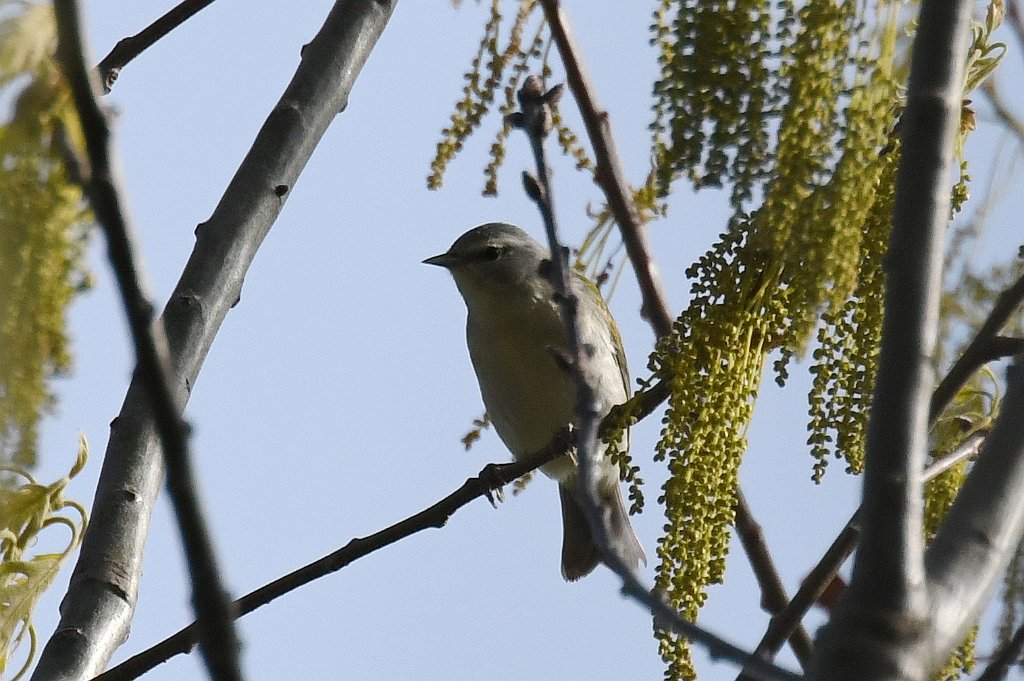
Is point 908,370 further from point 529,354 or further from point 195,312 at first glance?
point 529,354

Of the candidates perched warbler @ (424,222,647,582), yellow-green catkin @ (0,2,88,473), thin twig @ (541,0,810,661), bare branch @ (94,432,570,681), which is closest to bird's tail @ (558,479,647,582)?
perched warbler @ (424,222,647,582)

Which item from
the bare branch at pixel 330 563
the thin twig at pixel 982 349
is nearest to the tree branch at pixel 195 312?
the bare branch at pixel 330 563

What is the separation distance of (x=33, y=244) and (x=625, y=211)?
1.87 metres

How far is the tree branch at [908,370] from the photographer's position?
1535mm

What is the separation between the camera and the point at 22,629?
2.33m

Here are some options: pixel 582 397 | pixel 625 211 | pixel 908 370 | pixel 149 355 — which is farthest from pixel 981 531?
pixel 625 211

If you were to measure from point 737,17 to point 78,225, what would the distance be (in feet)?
3.39

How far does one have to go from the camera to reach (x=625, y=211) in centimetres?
307

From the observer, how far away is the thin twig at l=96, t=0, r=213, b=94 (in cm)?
263

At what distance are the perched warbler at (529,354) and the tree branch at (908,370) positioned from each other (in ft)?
10.5

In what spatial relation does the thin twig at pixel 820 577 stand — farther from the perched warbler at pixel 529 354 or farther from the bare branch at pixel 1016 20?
the perched warbler at pixel 529 354

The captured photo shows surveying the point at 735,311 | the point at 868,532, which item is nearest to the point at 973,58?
the point at 735,311

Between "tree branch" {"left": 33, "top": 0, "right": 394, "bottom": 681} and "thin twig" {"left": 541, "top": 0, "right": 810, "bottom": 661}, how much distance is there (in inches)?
23.2

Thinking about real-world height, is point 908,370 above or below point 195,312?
below
